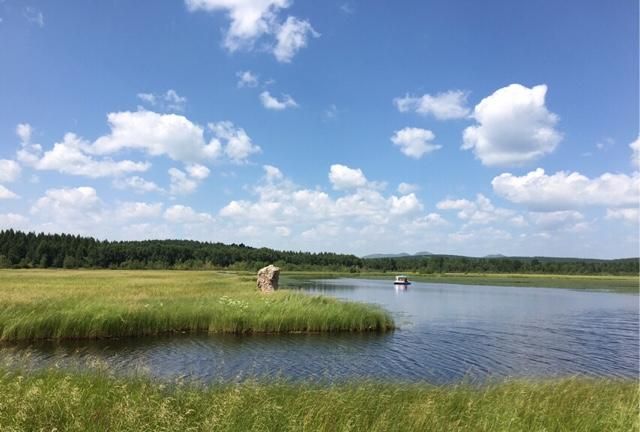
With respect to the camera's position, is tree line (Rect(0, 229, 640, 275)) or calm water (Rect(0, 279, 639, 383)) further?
tree line (Rect(0, 229, 640, 275))

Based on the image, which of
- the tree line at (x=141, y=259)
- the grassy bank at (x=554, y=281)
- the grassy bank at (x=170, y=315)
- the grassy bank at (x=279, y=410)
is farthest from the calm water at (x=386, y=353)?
the tree line at (x=141, y=259)

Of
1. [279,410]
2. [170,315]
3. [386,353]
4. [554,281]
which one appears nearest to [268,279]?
[170,315]

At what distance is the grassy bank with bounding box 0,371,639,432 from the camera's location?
7680mm

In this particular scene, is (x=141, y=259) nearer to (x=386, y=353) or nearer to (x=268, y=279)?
(x=268, y=279)

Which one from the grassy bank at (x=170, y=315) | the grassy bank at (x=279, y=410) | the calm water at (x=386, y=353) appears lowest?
the calm water at (x=386, y=353)

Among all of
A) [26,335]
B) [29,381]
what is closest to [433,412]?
[29,381]

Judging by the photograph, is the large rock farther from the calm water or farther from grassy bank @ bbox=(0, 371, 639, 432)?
grassy bank @ bbox=(0, 371, 639, 432)

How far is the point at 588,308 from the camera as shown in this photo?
5150 centimetres

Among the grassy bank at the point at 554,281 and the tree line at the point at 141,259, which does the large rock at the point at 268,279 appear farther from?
the tree line at the point at 141,259

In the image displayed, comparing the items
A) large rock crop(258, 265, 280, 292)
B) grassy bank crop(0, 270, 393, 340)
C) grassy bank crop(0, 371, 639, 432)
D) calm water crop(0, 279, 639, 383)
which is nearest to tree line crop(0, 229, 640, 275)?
large rock crop(258, 265, 280, 292)

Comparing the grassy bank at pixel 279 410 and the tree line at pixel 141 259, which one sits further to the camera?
the tree line at pixel 141 259

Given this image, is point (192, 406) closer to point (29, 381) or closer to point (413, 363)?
point (29, 381)

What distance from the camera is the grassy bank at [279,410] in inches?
302

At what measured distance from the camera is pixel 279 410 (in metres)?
8.90
